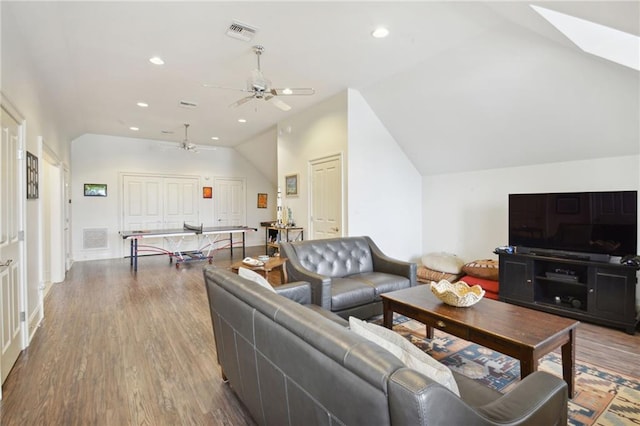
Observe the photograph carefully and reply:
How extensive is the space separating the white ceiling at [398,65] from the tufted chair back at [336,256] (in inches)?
85.0

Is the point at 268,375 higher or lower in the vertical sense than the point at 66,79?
lower

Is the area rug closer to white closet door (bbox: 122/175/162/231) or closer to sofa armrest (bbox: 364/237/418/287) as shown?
sofa armrest (bbox: 364/237/418/287)

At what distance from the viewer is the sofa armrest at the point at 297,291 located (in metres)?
2.54

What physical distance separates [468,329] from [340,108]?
147 inches

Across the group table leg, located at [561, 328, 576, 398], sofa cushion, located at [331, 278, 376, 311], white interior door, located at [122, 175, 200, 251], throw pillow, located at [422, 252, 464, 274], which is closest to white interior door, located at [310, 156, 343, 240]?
throw pillow, located at [422, 252, 464, 274]

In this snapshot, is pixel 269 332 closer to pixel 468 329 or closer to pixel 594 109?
pixel 468 329

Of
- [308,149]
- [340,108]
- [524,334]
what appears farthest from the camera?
[308,149]

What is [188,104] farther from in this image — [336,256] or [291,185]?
[336,256]

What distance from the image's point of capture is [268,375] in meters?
1.43

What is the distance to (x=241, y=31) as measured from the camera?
123 inches

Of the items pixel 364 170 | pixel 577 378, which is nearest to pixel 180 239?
pixel 364 170

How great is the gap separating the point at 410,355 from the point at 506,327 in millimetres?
1307

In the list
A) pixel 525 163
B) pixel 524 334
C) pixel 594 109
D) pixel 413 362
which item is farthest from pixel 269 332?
pixel 525 163

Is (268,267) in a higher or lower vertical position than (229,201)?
lower
